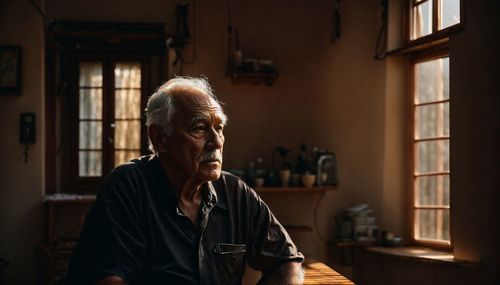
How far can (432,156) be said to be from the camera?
201 inches

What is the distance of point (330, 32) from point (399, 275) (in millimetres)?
2345

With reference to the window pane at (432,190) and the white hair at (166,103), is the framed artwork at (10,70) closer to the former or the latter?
the window pane at (432,190)

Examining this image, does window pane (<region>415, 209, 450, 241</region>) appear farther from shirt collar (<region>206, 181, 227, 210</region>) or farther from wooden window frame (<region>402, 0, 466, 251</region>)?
shirt collar (<region>206, 181, 227, 210</region>)

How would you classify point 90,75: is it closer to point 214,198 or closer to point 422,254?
point 422,254

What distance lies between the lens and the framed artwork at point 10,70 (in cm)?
554

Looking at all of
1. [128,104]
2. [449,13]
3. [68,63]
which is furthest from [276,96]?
[68,63]

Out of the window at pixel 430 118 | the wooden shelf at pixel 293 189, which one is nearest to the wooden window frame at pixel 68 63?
the wooden shelf at pixel 293 189

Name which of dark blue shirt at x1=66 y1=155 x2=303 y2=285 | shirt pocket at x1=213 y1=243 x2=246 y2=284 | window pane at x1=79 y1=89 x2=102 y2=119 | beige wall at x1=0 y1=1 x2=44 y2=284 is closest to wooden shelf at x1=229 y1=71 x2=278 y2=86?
window pane at x1=79 y1=89 x2=102 y2=119

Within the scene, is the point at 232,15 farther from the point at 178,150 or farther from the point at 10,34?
the point at 178,150

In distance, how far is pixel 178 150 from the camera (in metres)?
2.27

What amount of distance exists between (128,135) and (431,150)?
2732 mm

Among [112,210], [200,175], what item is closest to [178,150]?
[200,175]

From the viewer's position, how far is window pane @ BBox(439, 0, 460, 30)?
4.65 m

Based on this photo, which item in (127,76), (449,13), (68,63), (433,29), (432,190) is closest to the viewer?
(449,13)
